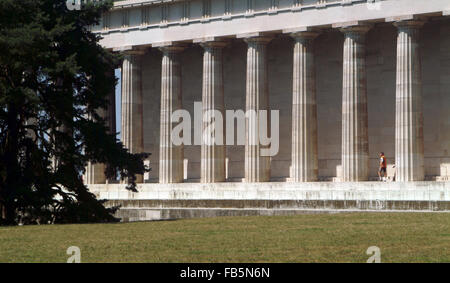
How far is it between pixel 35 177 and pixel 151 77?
55.4m

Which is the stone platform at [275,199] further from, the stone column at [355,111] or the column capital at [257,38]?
the column capital at [257,38]

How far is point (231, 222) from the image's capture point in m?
62.2

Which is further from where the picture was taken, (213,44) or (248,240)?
(213,44)

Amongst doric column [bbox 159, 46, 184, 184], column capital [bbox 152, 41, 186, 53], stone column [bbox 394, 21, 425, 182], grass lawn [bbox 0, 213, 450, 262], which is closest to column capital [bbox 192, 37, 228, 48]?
column capital [bbox 152, 41, 186, 53]

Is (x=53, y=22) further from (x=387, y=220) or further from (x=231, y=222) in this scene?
(x=387, y=220)

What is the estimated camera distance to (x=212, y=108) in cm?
10619

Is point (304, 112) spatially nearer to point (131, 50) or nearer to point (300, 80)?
point (300, 80)

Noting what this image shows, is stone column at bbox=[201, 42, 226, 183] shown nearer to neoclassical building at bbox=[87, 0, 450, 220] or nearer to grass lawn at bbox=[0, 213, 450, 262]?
neoclassical building at bbox=[87, 0, 450, 220]

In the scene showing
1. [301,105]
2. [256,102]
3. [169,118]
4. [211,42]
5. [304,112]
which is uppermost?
[211,42]

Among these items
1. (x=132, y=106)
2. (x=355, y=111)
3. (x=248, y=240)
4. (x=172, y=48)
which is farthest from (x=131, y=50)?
(x=248, y=240)

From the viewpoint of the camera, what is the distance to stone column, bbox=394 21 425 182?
9225 cm

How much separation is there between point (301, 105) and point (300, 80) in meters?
2.35

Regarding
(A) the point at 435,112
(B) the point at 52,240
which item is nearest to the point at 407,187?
(A) the point at 435,112

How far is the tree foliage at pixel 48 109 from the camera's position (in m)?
66.2
